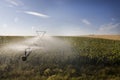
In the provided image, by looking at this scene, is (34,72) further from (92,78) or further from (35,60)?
(92,78)

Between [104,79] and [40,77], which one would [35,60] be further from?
[104,79]

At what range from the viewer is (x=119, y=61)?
27766 millimetres

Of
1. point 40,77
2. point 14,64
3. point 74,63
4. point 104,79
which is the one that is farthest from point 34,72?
point 104,79

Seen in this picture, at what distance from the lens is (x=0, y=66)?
2514cm

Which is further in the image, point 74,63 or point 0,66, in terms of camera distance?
point 74,63

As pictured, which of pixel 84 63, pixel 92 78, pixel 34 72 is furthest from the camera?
pixel 84 63

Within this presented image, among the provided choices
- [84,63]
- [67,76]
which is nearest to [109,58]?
[84,63]

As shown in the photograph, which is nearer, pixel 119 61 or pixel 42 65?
pixel 42 65

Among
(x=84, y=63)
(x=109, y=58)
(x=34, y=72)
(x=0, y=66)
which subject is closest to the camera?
(x=34, y=72)

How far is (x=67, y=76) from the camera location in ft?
72.1

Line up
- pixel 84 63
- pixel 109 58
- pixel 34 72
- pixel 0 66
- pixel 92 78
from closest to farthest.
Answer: pixel 92 78 < pixel 34 72 < pixel 0 66 < pixel 84 63 < pixel 109 58

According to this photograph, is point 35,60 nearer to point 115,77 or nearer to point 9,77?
point 9,77

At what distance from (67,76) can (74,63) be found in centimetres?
504

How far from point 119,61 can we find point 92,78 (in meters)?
7.56
